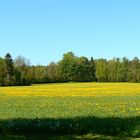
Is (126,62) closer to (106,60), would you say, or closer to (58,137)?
(106,60)

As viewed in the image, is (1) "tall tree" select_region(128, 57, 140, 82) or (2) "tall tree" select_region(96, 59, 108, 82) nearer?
(1) "tall tree" select_region(128, 57, 140, 82)

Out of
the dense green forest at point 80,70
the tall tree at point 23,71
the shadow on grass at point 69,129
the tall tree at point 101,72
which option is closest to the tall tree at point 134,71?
the dense green forest at point 80,70

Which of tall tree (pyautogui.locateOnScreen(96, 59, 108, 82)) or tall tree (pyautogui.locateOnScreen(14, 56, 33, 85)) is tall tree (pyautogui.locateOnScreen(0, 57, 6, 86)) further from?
tall tree (pyautogui.locateOnScreen(96, 59, 108, 82))

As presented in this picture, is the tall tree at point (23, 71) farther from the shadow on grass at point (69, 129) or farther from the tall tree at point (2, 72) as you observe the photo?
the shadow on grass at point (69, 129)

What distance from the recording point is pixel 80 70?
586 feet

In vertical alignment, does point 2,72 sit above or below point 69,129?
above

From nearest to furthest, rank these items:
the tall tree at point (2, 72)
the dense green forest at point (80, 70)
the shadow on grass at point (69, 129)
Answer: the shadow on grass at point (69, 129)
the tall tree at point (2, 72)
the dense green forest at point (80, 70)

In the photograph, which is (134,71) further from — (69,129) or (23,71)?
(69,129)

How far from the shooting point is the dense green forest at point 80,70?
154 meters

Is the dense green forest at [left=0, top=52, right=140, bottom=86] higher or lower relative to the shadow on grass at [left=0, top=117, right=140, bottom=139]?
higher

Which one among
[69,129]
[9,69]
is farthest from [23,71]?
[69,129]

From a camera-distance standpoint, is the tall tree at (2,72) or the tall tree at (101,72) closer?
the tall tree at (2,72)

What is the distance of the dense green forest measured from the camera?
154m

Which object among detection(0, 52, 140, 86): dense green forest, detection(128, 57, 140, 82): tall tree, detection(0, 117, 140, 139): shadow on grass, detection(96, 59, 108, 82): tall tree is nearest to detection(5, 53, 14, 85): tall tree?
detection(0, 52, 140, 86): dense green forest
